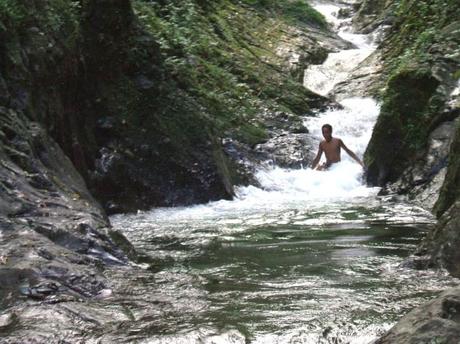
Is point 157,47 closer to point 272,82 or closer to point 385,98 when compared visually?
point 385,98

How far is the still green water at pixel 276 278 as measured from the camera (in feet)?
12.4

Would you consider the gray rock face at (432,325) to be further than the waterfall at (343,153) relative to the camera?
No

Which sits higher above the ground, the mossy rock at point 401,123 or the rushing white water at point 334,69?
the rushing white water at point 334,69

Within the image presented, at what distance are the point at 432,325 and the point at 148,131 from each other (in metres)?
8.53

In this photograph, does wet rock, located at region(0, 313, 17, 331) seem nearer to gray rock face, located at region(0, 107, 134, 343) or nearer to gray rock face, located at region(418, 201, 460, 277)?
gray rock face, located at region(0, 107, 134, 343)

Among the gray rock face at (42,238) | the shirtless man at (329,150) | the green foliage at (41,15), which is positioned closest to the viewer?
the gray rock face at (42,238)

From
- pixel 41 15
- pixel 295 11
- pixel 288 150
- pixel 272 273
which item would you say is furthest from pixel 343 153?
pixel 295 11

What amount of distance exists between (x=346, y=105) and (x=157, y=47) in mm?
7471

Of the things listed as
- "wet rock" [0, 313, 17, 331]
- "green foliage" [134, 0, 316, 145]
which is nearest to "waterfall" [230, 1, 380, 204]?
"green foliage" [134, 0, 316, 145]

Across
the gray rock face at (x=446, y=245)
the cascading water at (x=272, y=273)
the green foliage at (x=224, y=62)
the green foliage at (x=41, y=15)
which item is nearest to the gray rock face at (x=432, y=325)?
the cascading water at (x=272, y=273)

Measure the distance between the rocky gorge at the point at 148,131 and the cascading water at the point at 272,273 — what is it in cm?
25

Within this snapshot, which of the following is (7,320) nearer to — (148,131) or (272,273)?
(272,273)

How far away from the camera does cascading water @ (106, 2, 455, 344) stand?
150 inches

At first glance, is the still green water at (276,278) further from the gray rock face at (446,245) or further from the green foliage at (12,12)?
the green foliage at (12,12)
